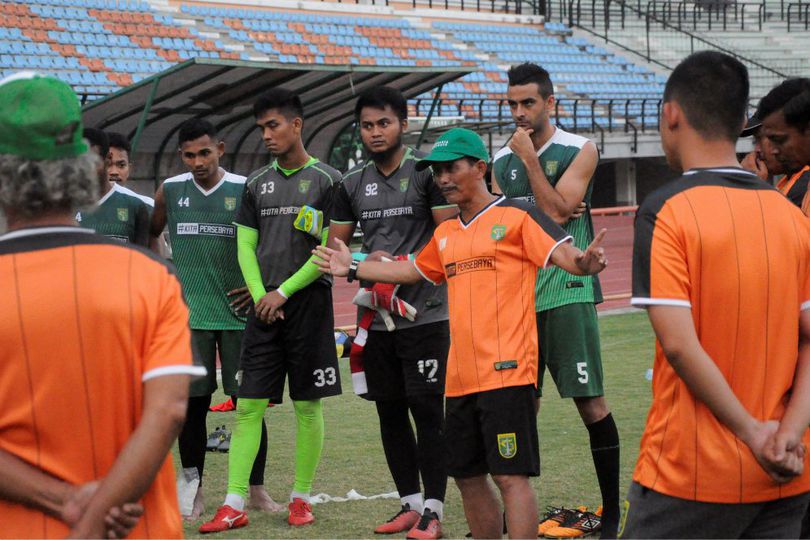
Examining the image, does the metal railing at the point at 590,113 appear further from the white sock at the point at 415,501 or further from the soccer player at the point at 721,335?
the soccer player at the point at 721,335

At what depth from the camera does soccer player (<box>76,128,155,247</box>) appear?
20.4 ft

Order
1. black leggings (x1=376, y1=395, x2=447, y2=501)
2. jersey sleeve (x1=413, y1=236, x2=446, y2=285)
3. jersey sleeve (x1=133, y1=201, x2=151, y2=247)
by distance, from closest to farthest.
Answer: jersey sleeve (x1=413, y1=236, x2=446, y2=285) → black leggings (x1=376, y1=395, x2=447, y2=501) → jersey sleeve (x1=133, y1=201, x2=151, y2=247)

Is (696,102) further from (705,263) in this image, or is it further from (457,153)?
(457,153)

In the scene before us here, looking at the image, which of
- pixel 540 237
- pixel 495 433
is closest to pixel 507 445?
pixel 495 433

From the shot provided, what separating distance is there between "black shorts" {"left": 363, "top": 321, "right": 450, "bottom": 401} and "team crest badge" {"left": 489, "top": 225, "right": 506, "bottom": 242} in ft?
3.93

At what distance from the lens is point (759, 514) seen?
2859 mm

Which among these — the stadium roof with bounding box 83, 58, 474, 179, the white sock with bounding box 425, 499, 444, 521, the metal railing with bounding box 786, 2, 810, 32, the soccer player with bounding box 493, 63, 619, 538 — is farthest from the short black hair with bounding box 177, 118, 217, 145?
the metal railing with bounding box 786, 2, 810, 32

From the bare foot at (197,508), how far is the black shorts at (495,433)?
1.93 m

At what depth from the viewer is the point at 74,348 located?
2330 mm

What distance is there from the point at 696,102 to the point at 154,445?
1642 millimetres

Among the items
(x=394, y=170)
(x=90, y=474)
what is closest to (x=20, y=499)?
(x=90, y=474)

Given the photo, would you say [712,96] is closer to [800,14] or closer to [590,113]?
[590,113]

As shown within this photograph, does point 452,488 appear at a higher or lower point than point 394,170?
lower

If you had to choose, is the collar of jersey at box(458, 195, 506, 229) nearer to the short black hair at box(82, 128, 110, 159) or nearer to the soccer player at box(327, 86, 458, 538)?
the soccer player at box(327, 86, 458, 538)
